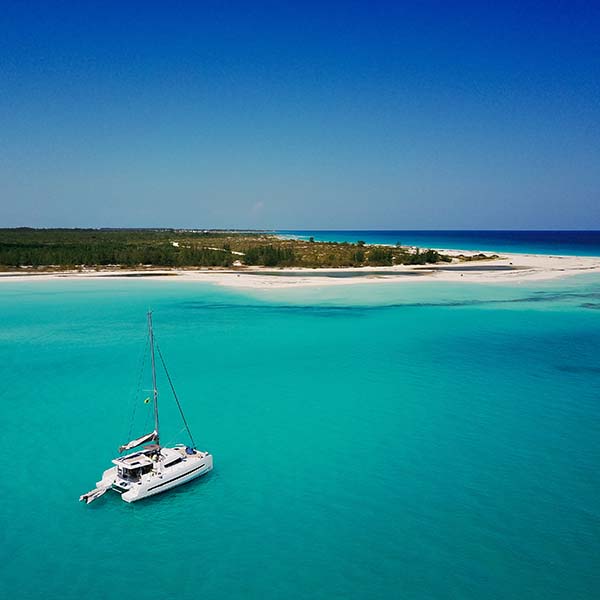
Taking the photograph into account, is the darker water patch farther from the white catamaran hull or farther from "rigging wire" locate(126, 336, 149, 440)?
"rigging wire" locate(126, 336, 149, 440)

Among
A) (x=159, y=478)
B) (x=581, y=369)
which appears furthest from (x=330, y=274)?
(x=159, y=478)

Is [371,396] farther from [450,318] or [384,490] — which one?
[450,318]

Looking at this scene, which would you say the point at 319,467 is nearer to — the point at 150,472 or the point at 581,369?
the point at 150,472

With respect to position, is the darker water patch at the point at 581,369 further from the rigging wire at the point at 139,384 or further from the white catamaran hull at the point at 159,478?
the rigging wire at the point at 139,384

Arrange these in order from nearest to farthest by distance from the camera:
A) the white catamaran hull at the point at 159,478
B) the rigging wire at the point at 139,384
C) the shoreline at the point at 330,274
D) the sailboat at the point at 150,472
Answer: the white catamaran hull at the point at 159,478
the sailboat at the point at 150,472
the rigging wire at the point at 139,384
the shoreline at the point at 330,274

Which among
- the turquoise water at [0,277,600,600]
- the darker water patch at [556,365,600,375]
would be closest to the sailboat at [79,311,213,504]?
the turquoise water at [0,277,600,600]

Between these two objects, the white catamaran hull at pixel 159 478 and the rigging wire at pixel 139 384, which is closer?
the white catamaran hull at pixel 159 478

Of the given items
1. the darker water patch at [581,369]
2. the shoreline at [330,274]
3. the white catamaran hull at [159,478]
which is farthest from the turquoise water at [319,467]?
the shoreline at [330,274]
